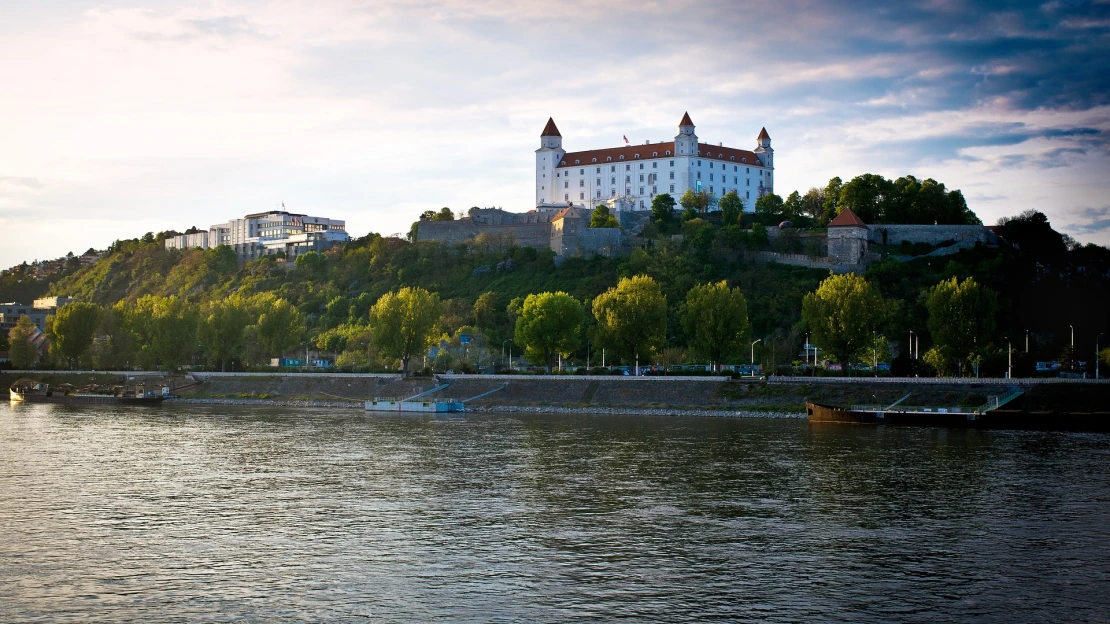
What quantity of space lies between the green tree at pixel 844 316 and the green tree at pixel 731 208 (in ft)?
165

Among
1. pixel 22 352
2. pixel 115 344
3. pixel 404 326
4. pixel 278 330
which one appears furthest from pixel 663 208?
pixel 22 352

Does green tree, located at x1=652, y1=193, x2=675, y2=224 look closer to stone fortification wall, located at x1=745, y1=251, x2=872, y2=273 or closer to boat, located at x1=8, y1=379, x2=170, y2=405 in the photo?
stone fortification wall, located at x1=745, y1=251, x2=872, y2=273

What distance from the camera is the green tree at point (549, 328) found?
84.9m

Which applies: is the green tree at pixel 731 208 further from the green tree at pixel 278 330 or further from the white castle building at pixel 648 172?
the green tree at pixel 278 330

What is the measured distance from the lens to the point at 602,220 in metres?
131

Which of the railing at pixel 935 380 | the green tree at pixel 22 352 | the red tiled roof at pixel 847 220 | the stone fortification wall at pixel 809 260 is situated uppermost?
the red tiled roof at pixel 847 220

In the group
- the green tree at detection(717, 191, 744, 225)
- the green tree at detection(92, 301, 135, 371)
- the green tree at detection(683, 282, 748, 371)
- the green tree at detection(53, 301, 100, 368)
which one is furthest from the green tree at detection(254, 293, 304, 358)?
the green tree at detection(717, 191, 744, 225)

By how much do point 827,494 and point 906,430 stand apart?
24923 millimetres

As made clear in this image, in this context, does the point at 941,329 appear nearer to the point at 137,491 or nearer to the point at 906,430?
the point at 906,430

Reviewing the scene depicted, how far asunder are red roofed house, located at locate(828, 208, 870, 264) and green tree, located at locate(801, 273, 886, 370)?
34135mm

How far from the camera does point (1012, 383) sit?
203 feet

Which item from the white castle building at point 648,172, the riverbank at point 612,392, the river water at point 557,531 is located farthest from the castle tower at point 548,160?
the river water at point 557,531

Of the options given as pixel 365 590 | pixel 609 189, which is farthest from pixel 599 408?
pixel 609 189

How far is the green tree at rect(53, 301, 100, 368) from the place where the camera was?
4328 inches
